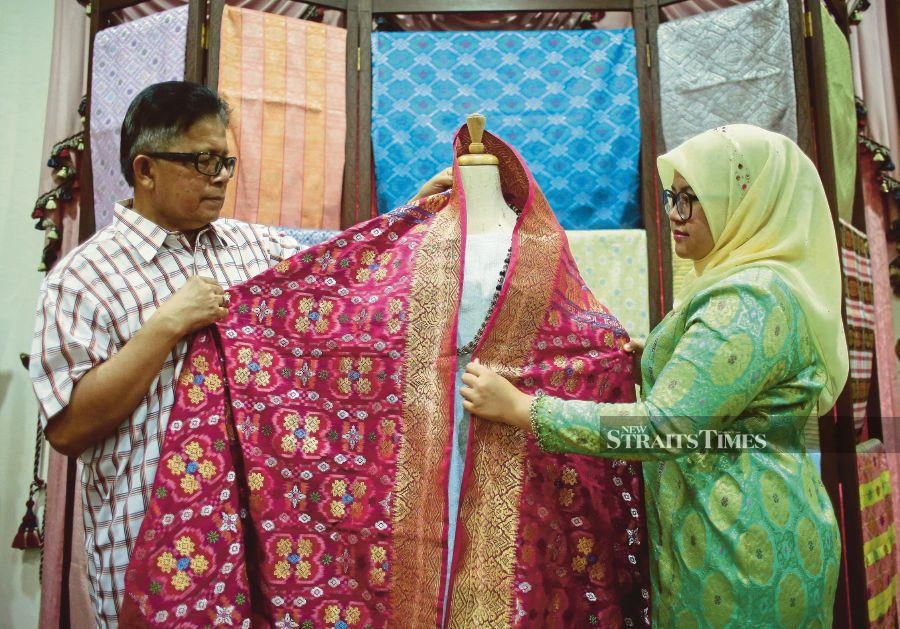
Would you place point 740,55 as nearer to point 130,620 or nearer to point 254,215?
point 254,215

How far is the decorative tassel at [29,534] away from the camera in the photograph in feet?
9.64

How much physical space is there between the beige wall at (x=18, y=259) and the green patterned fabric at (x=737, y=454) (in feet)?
9.12

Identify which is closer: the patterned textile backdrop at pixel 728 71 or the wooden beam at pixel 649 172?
the patterned textile backdrop at pixel 728 71

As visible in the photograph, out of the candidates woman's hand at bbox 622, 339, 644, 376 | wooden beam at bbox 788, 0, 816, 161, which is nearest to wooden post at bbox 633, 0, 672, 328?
wooden beam at bbox 788, 0, 816, 161

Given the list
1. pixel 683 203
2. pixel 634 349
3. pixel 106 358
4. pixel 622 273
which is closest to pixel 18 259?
pixel 106 358

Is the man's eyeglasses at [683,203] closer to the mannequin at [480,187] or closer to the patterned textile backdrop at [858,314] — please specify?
the mannequin at [480,187]

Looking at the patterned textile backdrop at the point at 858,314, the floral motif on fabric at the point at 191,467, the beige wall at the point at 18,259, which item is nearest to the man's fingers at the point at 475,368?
the floral motif on fabric at the point at 191,467

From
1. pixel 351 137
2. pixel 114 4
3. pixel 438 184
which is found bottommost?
pixel 438 184

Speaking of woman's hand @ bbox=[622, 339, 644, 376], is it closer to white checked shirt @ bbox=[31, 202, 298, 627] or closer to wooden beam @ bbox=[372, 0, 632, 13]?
white checked shirt @ bbox=[31, 202, 298, 627]

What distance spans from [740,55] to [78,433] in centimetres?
252

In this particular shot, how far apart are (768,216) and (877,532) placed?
1734mm

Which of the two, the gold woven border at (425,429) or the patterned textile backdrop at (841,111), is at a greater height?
the patterned textile backdrop at (841,111)

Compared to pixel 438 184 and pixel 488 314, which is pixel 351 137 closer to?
pixel 438 184

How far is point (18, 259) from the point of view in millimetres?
3184
